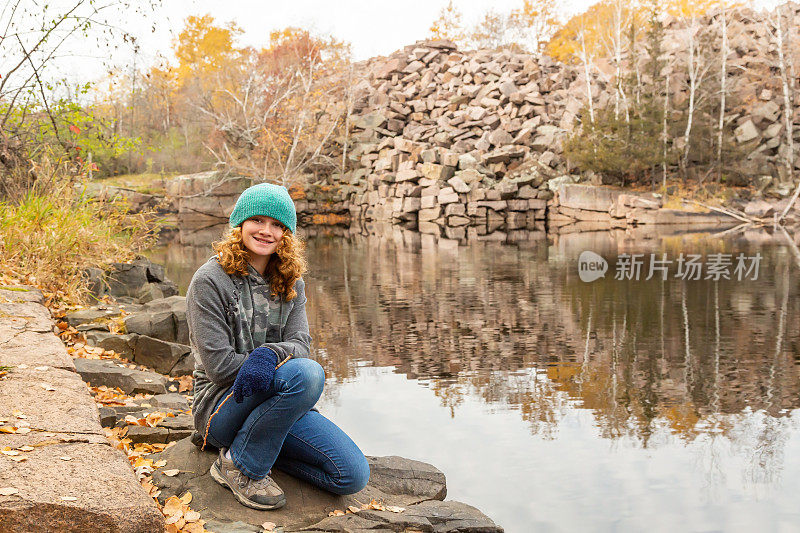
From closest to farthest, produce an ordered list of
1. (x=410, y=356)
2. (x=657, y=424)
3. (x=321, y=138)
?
(x=657, y=424)
(x=410, y=356)
(x=321, y=138)

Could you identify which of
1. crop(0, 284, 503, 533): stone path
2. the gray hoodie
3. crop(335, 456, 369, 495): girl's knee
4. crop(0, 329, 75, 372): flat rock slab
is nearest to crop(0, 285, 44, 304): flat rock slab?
crop(0, 284, 503, 533): stone path

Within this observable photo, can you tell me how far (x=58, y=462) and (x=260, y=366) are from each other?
85 cm

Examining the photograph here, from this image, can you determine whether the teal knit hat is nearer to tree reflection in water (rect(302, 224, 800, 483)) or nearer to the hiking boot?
the hiking boot

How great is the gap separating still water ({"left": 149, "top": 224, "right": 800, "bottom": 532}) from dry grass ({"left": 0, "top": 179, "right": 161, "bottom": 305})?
2.73 meters

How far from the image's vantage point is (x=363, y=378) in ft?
23.0

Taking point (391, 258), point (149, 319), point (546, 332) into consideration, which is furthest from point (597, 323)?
point (391, 258)

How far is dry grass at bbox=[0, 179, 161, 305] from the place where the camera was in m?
7.60

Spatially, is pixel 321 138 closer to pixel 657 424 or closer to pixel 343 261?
pixel 343 261

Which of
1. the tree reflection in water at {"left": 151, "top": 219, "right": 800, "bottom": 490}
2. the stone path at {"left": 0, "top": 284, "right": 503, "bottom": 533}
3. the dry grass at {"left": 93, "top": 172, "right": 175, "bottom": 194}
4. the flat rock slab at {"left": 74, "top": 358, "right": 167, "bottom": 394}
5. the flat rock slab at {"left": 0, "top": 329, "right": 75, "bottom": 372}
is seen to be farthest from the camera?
the dry grass at {"left": 93, "top": 172, "right": 175, "bottom": 194}

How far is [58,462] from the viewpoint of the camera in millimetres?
2703

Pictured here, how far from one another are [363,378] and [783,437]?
138 inches

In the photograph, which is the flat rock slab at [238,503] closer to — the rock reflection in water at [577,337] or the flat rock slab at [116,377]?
the flat rock slab at [116,377]

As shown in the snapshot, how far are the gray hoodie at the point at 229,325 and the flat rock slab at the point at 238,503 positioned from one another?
0.21m

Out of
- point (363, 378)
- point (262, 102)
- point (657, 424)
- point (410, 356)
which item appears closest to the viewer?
point (657, 424)
